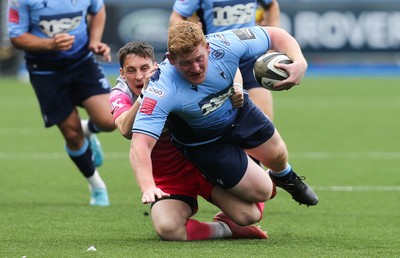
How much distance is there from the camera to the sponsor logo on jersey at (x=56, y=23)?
9.19 m

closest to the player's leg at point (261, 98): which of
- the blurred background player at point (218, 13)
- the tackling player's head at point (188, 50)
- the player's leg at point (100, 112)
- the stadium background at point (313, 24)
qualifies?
the blurred background player at point (218, 13)

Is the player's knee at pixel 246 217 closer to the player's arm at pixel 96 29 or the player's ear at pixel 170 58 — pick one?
the player's ear at pixel 170 58

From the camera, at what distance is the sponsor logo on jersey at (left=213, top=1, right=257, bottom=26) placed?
29.5 feet

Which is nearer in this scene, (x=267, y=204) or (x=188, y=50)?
(x=188, y=50)

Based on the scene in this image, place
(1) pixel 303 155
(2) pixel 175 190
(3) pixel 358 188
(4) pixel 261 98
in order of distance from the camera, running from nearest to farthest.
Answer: (2) pixel 175 190
(4) pixel 261 98
(3) pixel 358 188
(1) pixel 303 155

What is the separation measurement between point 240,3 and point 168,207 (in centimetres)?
248

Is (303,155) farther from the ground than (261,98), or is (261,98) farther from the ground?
(261,98)

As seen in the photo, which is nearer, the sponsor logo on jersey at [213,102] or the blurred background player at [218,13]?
the sponsor logo on jersey at [213,102]

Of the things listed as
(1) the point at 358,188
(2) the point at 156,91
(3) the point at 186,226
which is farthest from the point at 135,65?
(1) the point at 358,188

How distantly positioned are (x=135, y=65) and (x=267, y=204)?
8.15ft

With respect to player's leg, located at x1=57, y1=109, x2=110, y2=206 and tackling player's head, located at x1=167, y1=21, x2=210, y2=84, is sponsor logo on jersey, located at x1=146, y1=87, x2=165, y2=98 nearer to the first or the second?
tackling player's head, located at x1=167, y1=21, x2=210, y2=84

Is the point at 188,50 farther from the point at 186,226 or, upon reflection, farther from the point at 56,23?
the point at 56,23

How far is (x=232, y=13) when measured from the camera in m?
9.00

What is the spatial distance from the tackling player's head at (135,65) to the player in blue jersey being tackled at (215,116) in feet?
1.25
